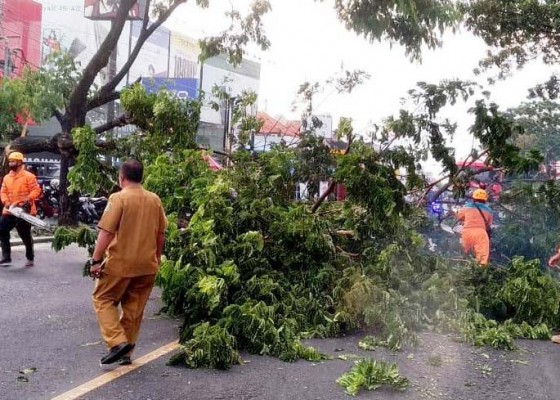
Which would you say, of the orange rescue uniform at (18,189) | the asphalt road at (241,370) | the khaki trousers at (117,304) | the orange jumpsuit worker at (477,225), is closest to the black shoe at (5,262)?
the orange rescue uniform at (18,189)

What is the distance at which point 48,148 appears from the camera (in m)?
14.0

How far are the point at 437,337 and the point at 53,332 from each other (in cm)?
365

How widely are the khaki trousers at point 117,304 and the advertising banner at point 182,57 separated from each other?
3902cm

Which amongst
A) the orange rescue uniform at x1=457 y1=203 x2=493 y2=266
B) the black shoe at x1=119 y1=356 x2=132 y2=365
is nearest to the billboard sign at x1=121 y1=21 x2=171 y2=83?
the orange rescue uniform at x1=457 y1=203 x2=493 y2=266

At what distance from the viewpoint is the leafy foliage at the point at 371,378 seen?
494 centimetres

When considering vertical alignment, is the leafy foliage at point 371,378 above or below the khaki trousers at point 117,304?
below

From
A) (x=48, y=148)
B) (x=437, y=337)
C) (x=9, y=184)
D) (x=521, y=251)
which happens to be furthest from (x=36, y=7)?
(x=437, y=337)

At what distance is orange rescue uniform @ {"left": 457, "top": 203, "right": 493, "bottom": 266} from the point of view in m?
9.26

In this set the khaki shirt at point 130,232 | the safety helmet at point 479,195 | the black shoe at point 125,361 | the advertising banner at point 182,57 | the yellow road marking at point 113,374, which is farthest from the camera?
the advertising banner at point 182,57

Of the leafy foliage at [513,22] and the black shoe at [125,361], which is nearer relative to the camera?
the black shoe at [125,361]

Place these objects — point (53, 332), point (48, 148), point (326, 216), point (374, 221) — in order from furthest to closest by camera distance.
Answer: point (48, 148)
point (326, 216)
point (374, 221)
point (53, 332)

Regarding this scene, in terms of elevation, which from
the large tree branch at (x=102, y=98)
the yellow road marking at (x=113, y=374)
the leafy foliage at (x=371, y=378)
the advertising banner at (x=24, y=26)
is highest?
the advertising banner at (x=24, y=26)

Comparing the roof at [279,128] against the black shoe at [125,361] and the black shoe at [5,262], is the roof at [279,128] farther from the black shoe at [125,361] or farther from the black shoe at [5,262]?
the black shoe at [125,361]

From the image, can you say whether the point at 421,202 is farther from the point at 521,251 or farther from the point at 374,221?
the point at 521,251
